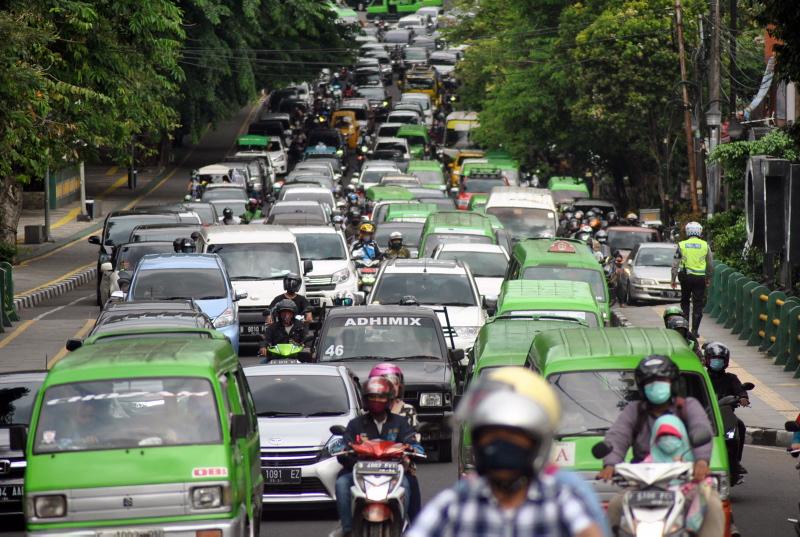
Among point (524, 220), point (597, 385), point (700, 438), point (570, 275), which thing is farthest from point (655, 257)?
point (700, 438)

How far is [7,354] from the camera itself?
26.5 meters

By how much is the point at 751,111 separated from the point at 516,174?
518 inches

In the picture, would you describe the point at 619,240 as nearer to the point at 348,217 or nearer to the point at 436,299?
the point at 348,217

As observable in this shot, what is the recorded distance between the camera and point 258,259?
27.1 meters

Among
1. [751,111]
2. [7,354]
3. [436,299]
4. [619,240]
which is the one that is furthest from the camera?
[751,111]

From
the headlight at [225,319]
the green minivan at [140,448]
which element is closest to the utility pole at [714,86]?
the headlight at [225,319]

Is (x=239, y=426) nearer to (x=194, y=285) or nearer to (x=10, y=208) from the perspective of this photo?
(x=194, y=285)

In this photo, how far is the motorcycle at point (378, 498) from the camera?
10.5 metres

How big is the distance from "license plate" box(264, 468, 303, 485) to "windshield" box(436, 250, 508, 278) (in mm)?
13906

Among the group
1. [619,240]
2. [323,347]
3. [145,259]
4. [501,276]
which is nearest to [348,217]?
[619,240]

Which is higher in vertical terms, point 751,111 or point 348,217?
point 751,111

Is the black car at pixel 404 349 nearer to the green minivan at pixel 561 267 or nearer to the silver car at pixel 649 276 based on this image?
the green minivan at pixel 561 267

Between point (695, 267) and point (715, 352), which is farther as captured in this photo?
point (695, 267)

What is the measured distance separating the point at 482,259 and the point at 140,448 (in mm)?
18290
